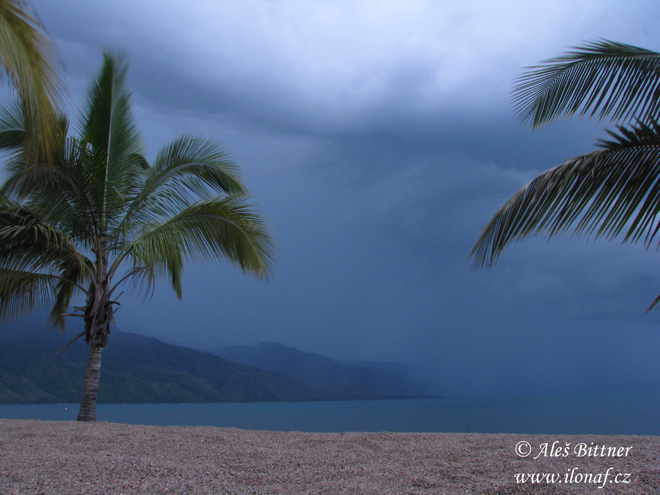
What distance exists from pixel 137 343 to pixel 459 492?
365 ft

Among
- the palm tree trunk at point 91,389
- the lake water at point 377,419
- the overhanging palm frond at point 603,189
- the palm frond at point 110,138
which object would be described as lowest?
the lake water at point 377,419

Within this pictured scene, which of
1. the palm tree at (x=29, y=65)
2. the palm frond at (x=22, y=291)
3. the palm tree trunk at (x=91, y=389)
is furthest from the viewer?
the palm frond at (x=22, y=291)

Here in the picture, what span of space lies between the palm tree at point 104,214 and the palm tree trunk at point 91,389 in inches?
0.7

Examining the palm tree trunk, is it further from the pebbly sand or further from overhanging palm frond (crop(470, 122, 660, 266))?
overhanging palm frond (crop(470, 122, 660, 266))

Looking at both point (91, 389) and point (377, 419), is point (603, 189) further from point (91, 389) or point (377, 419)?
point (377, 419)

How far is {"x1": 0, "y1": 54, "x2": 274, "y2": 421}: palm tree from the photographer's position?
776 cm

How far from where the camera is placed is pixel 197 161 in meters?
8.67

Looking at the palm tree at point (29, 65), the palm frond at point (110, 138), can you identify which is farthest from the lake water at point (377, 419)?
the palm tree at point (29, 65)

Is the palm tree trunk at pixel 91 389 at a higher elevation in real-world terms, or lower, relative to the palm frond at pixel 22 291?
lower

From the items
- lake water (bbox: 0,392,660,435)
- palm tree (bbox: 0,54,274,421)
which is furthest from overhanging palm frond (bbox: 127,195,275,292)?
lake water (bbox: 0,392,660,435)

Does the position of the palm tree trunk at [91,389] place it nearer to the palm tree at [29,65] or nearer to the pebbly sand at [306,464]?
the pebbly sand at [306,464]

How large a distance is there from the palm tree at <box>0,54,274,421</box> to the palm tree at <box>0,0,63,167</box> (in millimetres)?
4661

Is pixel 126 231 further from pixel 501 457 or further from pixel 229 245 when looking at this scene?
pixel 501 457

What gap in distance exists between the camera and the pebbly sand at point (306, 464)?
10.1 feet
